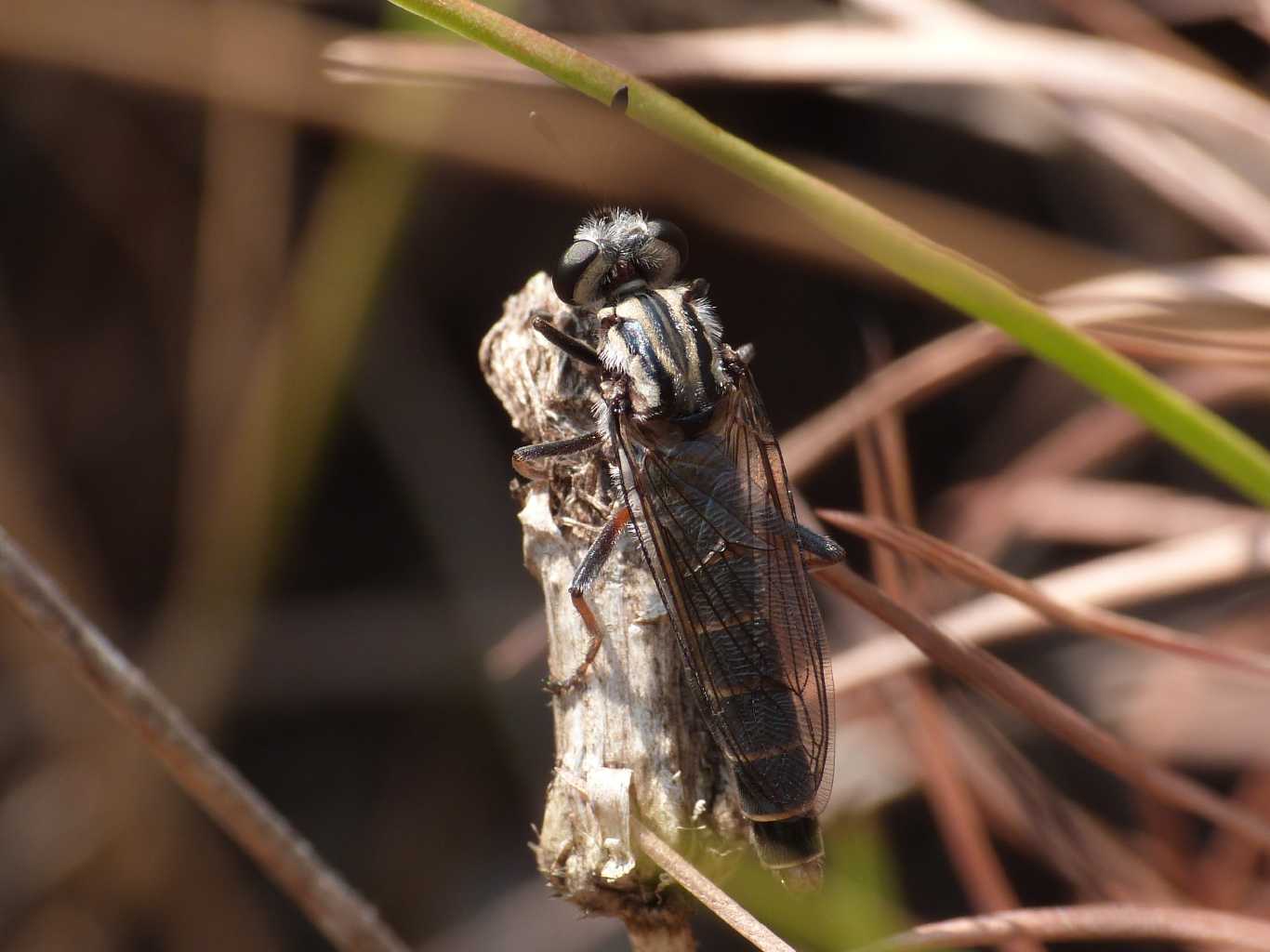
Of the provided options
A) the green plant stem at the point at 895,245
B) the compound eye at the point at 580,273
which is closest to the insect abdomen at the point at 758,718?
the compound eye at the point at 580,273

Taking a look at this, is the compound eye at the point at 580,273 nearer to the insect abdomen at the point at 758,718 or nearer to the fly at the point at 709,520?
the fly at the point at 709,520

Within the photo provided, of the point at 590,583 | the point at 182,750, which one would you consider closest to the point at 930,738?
the point at 590,583

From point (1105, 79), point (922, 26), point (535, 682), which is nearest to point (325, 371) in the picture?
point (535, 682)

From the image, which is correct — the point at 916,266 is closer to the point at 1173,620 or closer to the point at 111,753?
the point at 1173,620

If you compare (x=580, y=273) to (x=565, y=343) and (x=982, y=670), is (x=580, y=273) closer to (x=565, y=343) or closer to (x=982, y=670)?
(x=565, y=343)

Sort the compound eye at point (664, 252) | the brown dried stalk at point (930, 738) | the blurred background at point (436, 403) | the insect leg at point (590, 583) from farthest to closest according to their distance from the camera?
the blurred background at point (436, 403) → the compound eye at point (664, 252) → the brown dried stalk at point (930, 738) → the insect leg at point (590, 583)

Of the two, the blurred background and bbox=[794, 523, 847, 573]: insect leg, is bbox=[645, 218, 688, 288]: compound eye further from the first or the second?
bbox=[794, 523, 847, 573]: insect leg
